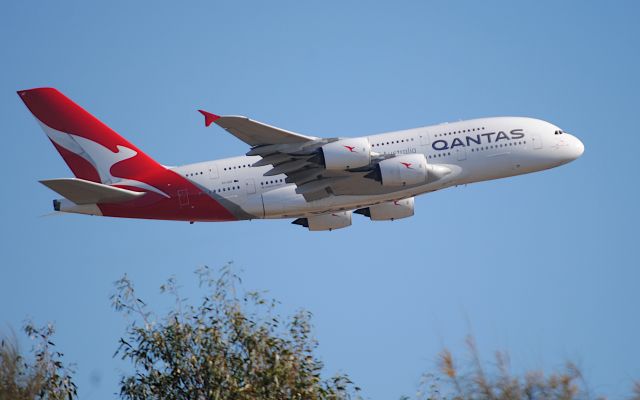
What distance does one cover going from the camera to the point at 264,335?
1257 inches

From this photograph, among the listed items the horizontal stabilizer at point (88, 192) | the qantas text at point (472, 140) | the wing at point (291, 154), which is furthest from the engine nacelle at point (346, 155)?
the horizontal stabilizer at point (88, 192)

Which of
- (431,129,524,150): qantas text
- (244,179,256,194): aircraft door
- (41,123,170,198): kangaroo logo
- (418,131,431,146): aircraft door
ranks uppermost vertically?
(41,123,170,198): kangaroo logo

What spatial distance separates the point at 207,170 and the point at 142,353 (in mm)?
17284

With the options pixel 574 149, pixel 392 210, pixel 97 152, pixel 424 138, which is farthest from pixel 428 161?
pixel 97 152

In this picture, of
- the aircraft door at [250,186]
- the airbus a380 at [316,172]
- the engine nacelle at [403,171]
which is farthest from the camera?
the aircraft door at [250,186]

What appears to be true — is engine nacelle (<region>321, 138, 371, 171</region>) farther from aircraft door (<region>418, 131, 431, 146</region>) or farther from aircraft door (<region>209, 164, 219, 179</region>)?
aircraft door (<region>209, 164, 219, 179</region>)

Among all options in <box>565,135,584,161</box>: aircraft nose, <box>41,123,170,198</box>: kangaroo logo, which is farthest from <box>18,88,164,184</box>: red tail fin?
<box>565,135,584,161</box>: aircraft nose

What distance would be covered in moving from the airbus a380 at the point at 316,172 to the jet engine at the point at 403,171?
1.8 inches

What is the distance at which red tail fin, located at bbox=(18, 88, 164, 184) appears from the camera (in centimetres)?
5078

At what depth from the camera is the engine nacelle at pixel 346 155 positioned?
46281mm

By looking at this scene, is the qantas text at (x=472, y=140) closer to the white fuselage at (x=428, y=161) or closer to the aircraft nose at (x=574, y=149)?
the white fuselage at (x=428, y=161)

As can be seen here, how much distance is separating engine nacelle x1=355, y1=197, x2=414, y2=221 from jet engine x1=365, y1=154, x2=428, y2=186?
6.11 meters

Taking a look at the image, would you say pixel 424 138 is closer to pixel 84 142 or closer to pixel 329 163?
pixel 329 163

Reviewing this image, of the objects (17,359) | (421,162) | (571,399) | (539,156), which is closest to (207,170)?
(421,162)
